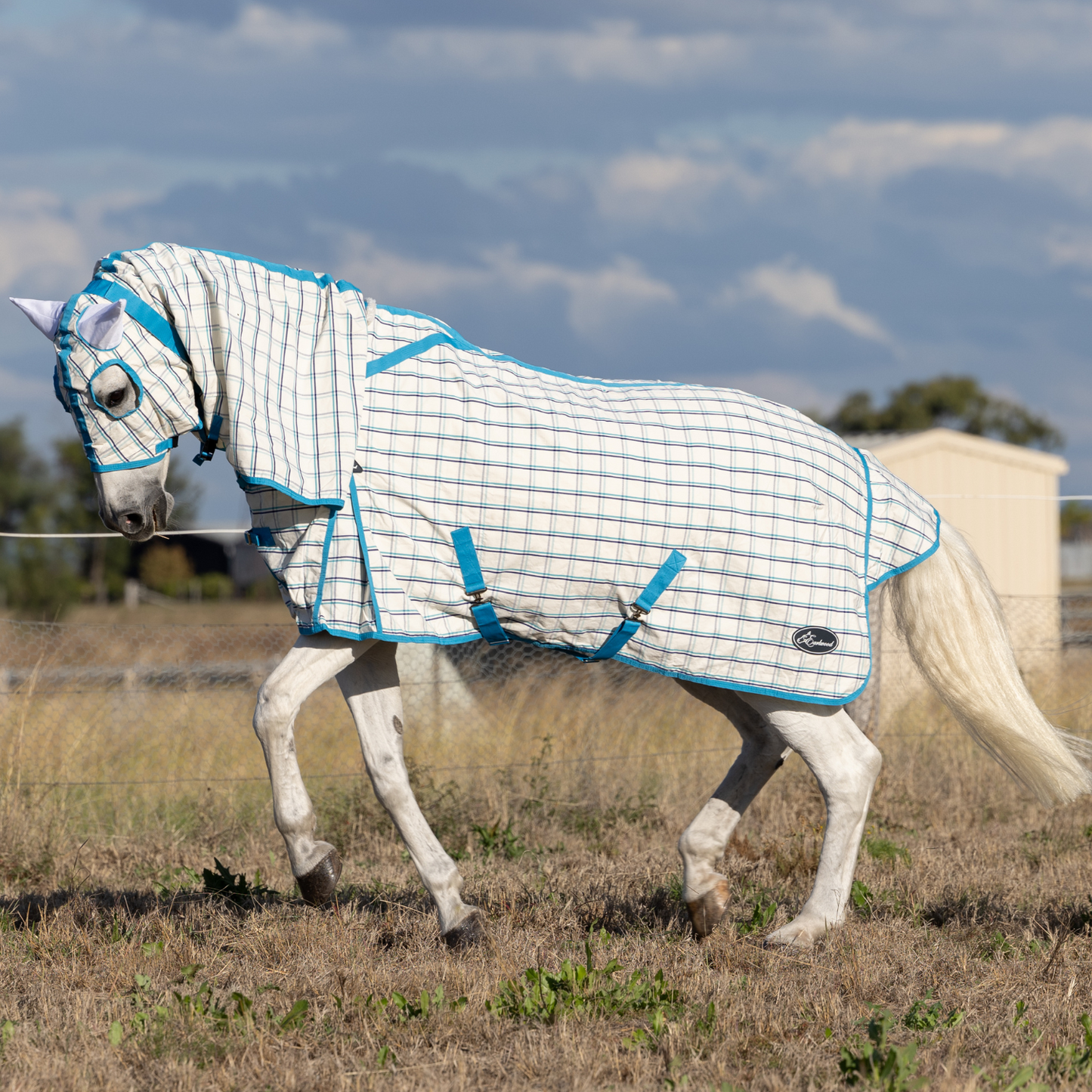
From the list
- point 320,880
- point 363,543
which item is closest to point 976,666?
point 363,543

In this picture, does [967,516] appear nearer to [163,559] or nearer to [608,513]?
[608,513]

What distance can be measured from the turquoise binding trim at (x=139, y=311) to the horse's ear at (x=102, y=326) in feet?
0.20

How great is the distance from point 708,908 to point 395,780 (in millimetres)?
1046

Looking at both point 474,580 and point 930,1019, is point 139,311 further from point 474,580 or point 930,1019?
point 930,1019

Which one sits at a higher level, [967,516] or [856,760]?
[967,516]

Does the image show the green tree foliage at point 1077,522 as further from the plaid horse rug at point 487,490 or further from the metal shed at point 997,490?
the plaid horse rug at point 487,490

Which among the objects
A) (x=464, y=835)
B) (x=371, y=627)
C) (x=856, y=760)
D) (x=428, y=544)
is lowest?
(x=464, y=835)

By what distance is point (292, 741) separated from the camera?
3.50 meters

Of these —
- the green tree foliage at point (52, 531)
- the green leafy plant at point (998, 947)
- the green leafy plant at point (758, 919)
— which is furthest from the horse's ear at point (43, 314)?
the green tree foliage at point (52, 531)

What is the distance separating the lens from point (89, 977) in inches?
135

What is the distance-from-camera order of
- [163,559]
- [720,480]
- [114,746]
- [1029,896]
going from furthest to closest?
[163,559], [114,746], [1029,896], [720,480]

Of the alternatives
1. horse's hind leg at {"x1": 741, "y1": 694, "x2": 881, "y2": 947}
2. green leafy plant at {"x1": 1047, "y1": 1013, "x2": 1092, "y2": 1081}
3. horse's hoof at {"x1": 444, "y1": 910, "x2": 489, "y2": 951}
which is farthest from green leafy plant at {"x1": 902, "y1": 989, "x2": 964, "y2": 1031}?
horse's hoof at {"x1": 444, "y1": 910, "x2": 489, "y2": 951}

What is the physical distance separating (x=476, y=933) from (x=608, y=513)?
1294 mm

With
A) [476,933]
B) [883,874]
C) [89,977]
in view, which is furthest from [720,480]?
[89,977]
